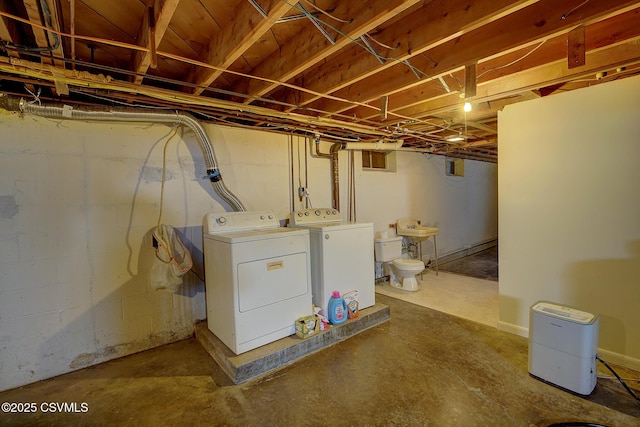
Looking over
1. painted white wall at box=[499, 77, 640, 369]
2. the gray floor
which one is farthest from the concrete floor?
the gray floor

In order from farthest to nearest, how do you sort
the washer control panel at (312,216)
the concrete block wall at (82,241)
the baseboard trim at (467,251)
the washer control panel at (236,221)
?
the baseboard trim at (467,251), the washer control panel at (312,216), the washer control panel at (236,221), the concrete block wall at (82,241)

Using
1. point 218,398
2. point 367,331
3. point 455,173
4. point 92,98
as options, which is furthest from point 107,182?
point 455,173

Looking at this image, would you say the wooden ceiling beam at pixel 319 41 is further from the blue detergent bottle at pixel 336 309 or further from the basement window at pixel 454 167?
the basement window at pixel 454 167

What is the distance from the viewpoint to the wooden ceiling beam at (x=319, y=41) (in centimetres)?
137

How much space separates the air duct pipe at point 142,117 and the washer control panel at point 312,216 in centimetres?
57

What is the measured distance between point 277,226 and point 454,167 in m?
4.85

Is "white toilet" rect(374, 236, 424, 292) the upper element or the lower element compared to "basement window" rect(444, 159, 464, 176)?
lower

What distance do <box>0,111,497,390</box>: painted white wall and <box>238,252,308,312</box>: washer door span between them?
92 cm

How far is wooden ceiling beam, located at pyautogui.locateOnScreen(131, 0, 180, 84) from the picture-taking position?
1292 mm

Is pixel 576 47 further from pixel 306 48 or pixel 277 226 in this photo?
pixel 277 226

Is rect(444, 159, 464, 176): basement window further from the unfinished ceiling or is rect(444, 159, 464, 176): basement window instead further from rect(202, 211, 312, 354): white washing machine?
rect(202, 211, 312, 354): white washing machine

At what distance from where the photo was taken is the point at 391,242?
430 cm

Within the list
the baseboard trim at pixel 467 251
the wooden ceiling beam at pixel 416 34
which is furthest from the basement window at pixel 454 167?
the wooden ceiling beam at pixel 416 34

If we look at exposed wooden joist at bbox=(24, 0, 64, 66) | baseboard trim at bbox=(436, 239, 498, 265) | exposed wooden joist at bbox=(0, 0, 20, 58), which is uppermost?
exposed wooden joist at bbox=(0, 0, 20, 58)
